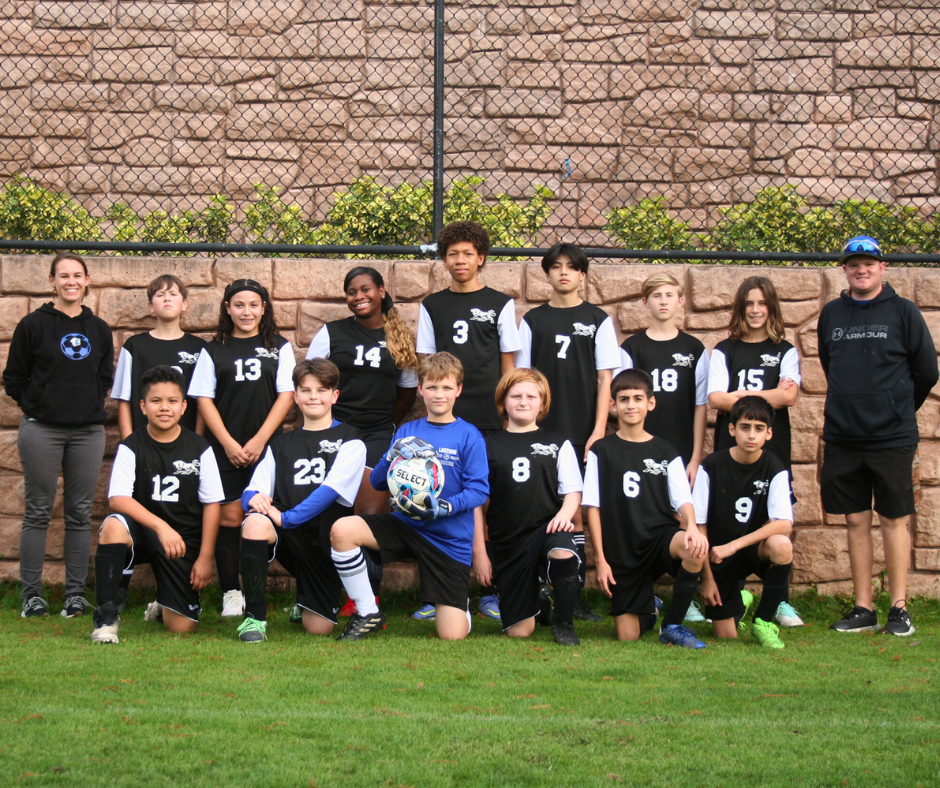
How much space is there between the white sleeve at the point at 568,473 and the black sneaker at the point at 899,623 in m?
1.62

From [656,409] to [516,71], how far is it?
14.9 feet

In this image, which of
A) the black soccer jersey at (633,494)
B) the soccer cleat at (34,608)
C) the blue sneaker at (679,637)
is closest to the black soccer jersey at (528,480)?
the black soccer jersey at (633,494)

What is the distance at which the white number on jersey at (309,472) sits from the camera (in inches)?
197

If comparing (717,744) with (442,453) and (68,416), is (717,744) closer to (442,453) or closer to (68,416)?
(442,453)

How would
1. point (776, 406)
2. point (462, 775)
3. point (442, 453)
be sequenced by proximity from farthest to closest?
point (776, 406), point (442, 453), point (462, 775)

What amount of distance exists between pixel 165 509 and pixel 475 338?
69.7 inches

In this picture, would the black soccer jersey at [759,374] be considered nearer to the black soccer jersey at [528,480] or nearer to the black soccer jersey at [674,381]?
the black soccer jersey at [674,381]

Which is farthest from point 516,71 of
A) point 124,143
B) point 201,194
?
point 124,143

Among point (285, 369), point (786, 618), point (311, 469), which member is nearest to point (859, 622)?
point (786, 618)

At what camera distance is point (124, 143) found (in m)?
8.97

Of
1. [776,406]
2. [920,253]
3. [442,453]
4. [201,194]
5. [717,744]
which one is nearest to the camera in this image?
[717,744]

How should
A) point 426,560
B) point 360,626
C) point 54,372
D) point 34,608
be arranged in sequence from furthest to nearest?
point 54,372
point 34,608
point 426,560
point 360,626

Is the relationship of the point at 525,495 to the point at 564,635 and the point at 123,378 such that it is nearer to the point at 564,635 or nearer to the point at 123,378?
the point at 564,635

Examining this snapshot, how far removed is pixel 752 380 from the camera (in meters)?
5.34
